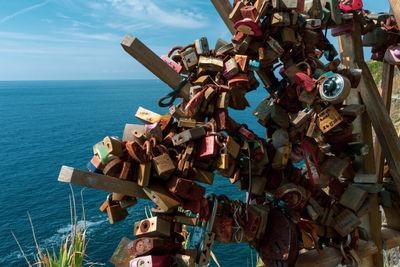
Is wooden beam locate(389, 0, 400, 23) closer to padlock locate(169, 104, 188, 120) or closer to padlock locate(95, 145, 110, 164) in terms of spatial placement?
padlock locate(169, 104, 188, 120)

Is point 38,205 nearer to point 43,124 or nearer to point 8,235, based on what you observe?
point 8,235

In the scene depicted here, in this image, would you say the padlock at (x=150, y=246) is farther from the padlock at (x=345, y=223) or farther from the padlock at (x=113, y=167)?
the padlock at (x=345, y=223)

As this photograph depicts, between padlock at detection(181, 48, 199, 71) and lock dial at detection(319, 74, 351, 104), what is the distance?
1.08 metres

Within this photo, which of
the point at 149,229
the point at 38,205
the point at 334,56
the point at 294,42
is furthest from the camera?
the point at 38,205

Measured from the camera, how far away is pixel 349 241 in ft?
11.3

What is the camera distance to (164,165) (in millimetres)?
2135

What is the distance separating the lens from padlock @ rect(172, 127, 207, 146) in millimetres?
2197

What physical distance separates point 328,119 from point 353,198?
3.70ft

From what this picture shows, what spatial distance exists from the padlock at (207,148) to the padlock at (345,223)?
186 centimetres

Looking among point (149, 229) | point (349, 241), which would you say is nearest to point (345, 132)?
point (349, 241)

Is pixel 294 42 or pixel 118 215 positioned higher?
pixel 294 42

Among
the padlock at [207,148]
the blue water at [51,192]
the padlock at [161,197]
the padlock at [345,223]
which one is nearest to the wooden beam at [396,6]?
the padlock at [345,223]

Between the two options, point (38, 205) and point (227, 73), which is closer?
point (227, 73)

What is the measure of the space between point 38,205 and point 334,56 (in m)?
40.9
